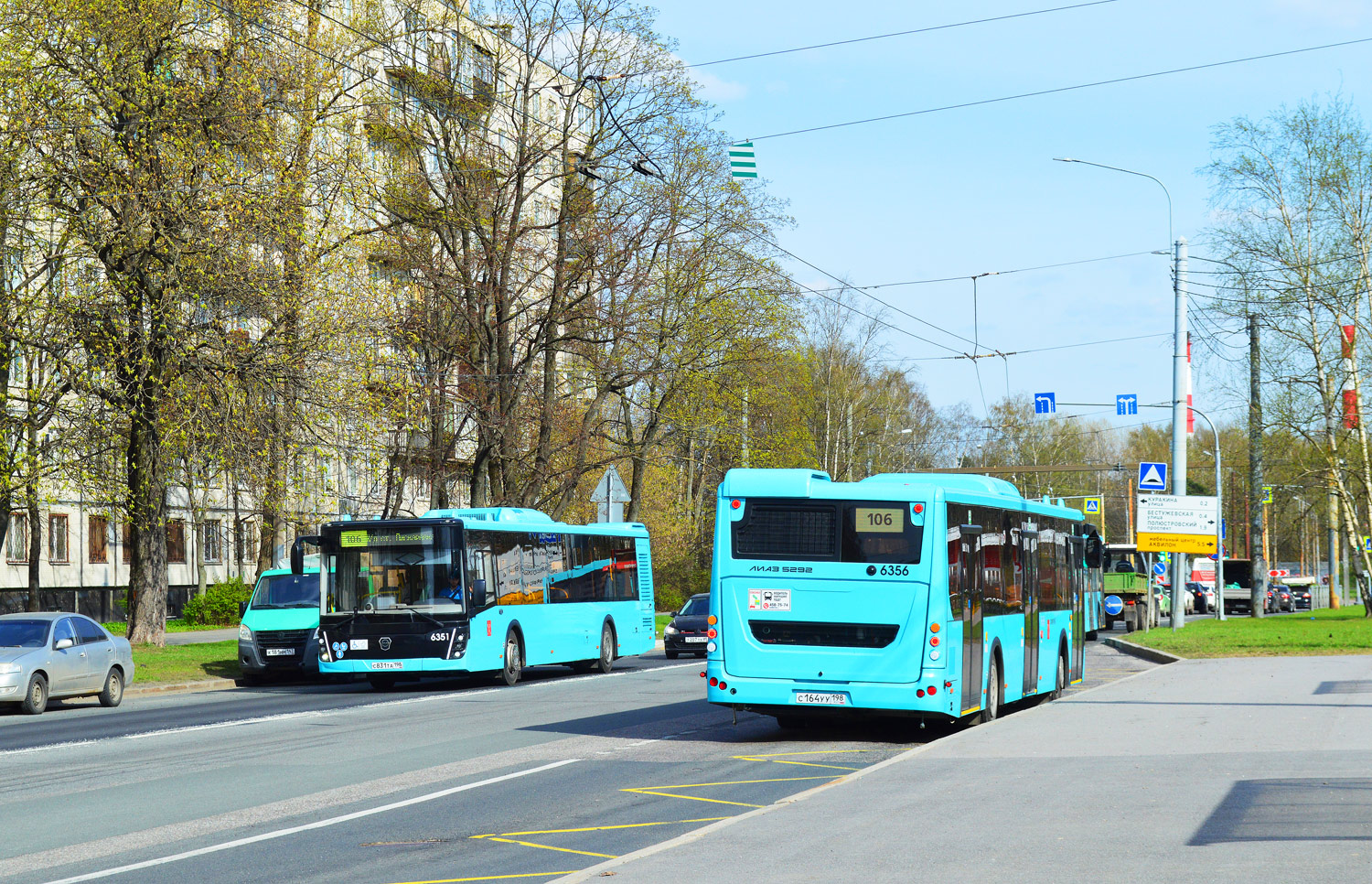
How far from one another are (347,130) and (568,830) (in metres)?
24.7

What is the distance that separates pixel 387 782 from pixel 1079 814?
5.82m

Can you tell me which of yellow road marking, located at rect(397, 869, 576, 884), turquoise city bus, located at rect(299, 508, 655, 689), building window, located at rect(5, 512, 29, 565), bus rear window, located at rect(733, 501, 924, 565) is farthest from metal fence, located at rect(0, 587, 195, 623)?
yellow road marking, located at rect(397, 869, 576, 884)

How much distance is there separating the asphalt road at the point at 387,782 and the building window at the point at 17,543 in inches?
1133

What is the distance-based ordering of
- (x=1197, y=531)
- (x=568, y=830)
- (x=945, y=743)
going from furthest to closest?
(x=1197, y=531), (x=945, y=743), (x=568, y=830)

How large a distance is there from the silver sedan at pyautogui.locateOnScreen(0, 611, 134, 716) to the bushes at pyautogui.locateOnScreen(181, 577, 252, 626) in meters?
22.2

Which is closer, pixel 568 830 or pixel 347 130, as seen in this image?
pixel 568 830

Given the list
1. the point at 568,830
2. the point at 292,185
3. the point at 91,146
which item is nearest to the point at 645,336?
the point at 292,185

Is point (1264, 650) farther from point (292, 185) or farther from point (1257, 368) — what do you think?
point (292, 185)

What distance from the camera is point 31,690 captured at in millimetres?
20844

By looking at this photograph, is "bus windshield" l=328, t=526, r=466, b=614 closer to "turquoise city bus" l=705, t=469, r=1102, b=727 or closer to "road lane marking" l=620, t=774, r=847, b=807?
"turquoise city bus" l=705, t=469, r=1102, b=727

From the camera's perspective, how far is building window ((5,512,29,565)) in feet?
156

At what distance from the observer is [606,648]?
2995cm

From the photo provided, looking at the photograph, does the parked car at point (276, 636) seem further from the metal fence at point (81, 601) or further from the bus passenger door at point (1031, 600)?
the metal fence at point (81, 601)

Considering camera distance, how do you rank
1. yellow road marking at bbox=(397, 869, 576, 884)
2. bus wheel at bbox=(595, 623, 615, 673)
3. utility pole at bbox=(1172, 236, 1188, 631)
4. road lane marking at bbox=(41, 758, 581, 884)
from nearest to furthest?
yellow road marking at bbox=(397, 869, 576, 884)
road lane marking at bbox=(41, 758, 581, 884)
bus wheel at bbox=(595, 623, 615, 673)
utility pole at bbox=(1172, 236, 1188, 631)
